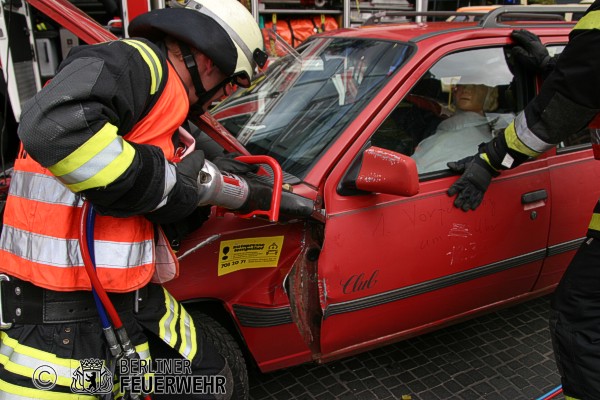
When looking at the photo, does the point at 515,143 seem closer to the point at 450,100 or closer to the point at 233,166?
the point at 450,100

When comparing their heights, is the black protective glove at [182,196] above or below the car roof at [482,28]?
below

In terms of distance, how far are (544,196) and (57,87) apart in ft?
7.69

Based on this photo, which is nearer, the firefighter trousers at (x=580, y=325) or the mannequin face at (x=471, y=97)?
the firefighter trousers at (x=580, y=325)

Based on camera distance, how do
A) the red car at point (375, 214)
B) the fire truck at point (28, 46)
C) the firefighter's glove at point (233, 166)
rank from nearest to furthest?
the firefighter's glove at point (233, 166) < the red car at point (375, 214) < the fire truck at point (28, 46)

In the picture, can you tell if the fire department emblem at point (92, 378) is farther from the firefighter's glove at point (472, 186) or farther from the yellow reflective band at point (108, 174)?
the firefighter's glove at point (472, 186)

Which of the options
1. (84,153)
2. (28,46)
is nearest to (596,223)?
(84,153)

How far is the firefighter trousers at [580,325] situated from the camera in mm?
1924

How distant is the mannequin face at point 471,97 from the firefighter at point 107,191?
1418 mm

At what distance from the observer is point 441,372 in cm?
286

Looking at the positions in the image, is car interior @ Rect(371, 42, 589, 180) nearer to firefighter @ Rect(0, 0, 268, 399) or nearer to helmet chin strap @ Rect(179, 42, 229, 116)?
helmet chin strap @ Rect(179, 42, 229, 116)

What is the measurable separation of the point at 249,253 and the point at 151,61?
0.91 meters

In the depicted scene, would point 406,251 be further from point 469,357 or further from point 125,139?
point 125,139

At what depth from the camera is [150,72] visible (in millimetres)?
1463

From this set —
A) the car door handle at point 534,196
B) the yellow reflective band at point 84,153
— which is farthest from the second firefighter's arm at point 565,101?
the yellow reflective band at point 84,153
